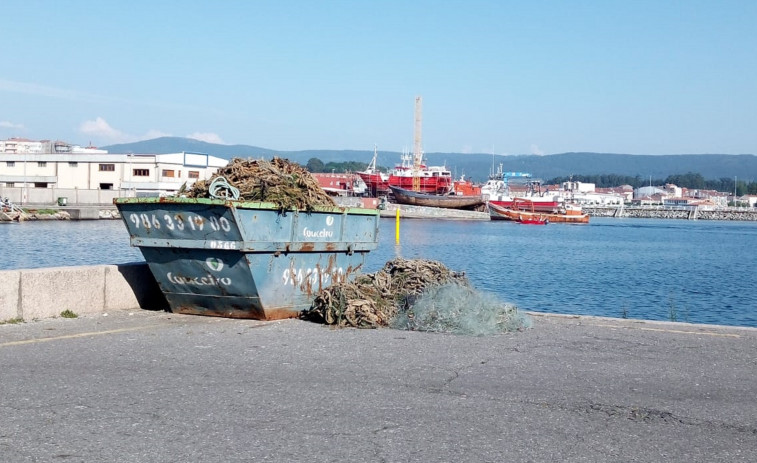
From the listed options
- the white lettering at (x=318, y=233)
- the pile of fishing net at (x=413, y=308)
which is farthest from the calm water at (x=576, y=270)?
the white lettering at (x=318, y=233)

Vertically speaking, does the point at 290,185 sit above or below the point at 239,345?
above

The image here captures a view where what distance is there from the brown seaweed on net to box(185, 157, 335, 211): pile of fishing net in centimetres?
128

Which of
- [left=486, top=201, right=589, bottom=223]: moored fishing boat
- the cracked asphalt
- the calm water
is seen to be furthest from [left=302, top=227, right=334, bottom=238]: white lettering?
[left=486, top=201, right=589, bottom=223]: moored fishing boat

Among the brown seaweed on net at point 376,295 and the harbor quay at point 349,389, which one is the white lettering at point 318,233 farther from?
the harbor quay at point 349,389

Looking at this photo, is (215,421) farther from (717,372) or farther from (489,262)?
(489,262)

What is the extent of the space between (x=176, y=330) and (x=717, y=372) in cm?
626

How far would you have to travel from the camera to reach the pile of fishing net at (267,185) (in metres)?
11.3

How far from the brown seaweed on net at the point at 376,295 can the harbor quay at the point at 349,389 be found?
1.05ft

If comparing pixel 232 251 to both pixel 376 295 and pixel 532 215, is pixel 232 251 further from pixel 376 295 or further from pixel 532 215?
pixel 532 215

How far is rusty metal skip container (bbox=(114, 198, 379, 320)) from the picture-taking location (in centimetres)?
1070

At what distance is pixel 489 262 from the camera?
145ft

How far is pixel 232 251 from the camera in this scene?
10.8 meters

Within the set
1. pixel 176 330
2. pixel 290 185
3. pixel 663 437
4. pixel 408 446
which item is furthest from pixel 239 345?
pixel 663 437

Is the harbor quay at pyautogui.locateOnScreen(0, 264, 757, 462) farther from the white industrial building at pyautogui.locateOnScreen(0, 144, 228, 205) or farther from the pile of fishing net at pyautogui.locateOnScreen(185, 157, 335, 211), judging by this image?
the white industrial building at pyautogui.locateOnScreen(0, 144, 228, 205)
